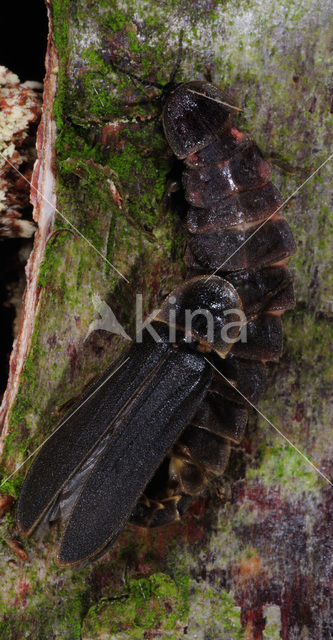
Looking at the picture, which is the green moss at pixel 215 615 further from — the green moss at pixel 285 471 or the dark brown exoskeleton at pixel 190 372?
the green moss at pixel 285 471

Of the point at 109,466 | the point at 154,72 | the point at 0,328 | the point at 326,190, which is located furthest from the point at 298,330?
the point at 0,328

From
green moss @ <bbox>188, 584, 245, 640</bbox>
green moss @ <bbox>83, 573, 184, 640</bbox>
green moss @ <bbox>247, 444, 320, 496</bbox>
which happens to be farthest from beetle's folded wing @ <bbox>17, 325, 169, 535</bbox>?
green moss @ <bbox>188, 584, 245, 640</bbox>

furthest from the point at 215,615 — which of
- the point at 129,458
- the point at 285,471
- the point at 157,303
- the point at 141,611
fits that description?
the point at 157,303

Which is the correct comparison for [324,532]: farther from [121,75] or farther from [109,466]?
[121,75]

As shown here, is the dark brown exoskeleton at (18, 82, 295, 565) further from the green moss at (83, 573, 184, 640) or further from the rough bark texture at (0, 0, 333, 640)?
the green moss at (83, 573, 184, 640)

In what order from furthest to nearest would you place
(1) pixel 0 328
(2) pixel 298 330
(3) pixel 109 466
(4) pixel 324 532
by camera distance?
(1) pixel 0 328 → (2) pixel 298 330 → (4) pixel 324 532 → (3) pixel 109 466

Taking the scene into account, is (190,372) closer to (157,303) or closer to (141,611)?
(157,303)
